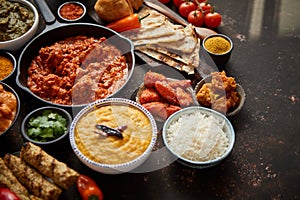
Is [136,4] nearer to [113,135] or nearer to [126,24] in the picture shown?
[126,24]

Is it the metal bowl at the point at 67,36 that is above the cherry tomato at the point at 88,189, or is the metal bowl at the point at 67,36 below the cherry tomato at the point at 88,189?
above

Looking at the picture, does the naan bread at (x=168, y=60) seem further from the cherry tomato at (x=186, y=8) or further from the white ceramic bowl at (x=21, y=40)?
the white ceramic bowl at (x=21, y=40)

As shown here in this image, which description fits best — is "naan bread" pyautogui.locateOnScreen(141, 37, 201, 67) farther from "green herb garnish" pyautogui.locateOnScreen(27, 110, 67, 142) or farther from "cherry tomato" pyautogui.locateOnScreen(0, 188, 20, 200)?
"cherry tomato" pyautogui.locateOnScreen(0, 188, 20, 200)

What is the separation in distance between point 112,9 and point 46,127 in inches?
61.1

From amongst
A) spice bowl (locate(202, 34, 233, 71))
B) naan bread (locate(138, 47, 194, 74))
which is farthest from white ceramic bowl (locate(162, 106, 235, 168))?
spice bowl (locate(202, 34, 233, 71))

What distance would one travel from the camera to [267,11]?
4664 mm

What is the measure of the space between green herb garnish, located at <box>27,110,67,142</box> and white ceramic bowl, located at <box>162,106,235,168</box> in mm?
811

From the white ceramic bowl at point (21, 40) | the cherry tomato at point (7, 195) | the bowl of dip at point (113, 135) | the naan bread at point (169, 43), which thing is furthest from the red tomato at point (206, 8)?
the cherry tomato at point (7, 195)

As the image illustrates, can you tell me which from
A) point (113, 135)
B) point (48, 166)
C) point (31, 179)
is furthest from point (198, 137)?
point (31, 179)

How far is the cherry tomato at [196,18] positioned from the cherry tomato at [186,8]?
9cm

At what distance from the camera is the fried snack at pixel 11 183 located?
291 cm

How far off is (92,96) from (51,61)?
576 millimetres

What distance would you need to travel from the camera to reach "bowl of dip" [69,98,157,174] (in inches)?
121

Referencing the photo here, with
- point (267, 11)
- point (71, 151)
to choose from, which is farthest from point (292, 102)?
point (71, 151)
